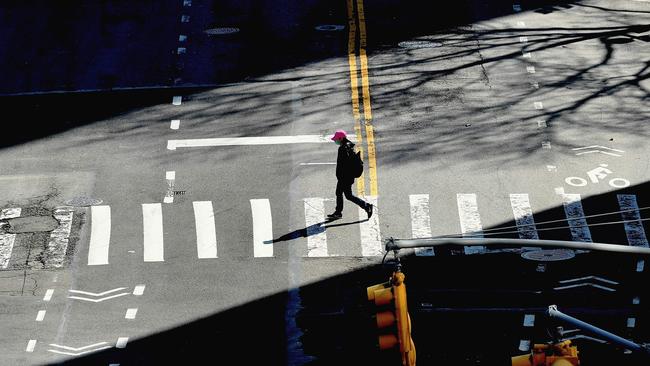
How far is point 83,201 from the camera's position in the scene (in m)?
24.2

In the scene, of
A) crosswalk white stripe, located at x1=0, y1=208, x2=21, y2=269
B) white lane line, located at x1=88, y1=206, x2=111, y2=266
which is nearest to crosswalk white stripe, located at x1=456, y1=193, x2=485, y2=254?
white lane line, located at x1=88, y1=206, x2=111, y2=266

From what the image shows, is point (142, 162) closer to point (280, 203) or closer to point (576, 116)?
point (280, 203)

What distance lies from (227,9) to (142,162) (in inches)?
302

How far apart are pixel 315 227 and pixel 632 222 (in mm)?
6018

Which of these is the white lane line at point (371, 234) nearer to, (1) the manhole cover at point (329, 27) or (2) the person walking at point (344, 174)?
(2) the person walking at point (344, 174)

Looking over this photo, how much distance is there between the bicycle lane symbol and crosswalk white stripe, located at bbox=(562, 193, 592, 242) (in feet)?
1.47

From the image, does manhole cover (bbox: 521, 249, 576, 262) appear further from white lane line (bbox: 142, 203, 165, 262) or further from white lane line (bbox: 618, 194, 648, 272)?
white lane line (bbox: 142, 203, 165, 262)

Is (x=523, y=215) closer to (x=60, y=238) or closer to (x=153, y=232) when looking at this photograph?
(x=153, y=232)

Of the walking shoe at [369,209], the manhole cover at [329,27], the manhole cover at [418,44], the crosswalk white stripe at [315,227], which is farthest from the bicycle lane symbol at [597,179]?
the manhole cover at [329,27]

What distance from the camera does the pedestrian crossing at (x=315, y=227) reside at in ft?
73.9

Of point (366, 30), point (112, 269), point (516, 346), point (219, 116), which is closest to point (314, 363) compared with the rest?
point (516, 346)

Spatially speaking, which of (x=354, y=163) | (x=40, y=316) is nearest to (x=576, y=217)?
(x=354, y=163)

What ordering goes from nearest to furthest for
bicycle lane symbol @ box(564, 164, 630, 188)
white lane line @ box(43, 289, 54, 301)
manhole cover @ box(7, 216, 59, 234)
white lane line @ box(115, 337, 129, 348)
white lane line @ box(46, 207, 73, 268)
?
white lane line @ box(115, 337, 129, 348) < white lane line @ box(43, 289, 54, 301) < white lane line @ box(46, 207, 73, 268) < manhole cover @ box(7, 216, 59, 234) < bicycle lane symbol @ box(564, 164, 630, 188)

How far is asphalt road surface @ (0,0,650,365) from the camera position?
66.9 ft
